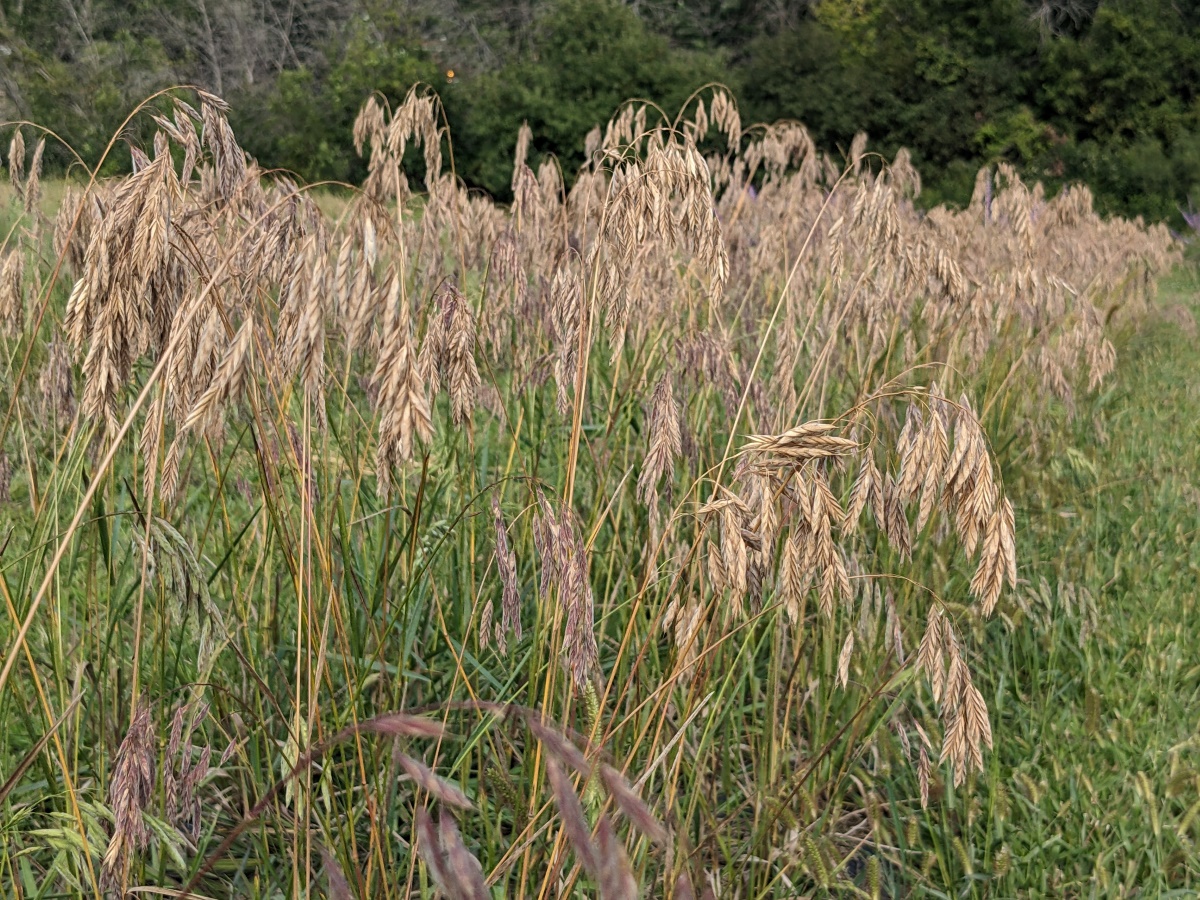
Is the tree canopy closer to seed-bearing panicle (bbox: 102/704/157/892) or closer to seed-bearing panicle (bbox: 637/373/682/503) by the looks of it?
seed-bearing panicle (bbox: 637/373/682/503)

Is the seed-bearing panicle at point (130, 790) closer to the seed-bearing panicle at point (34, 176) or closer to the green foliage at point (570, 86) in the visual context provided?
the seed-bearing panicle at point (34, 176)

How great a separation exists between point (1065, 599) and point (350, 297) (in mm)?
1809

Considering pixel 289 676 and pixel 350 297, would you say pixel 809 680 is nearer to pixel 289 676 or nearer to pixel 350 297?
pixel 289 676

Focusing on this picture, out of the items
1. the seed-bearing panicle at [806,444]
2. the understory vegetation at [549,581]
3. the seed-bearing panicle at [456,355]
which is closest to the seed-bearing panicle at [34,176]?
the understory vegetation at [549,581]

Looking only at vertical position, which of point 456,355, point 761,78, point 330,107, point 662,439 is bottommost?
point 330,107

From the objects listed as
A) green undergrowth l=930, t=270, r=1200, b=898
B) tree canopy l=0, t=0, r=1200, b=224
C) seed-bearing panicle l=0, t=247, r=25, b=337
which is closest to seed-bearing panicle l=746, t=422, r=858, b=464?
green undergrowth l=930, t=270, r=1200, b=898

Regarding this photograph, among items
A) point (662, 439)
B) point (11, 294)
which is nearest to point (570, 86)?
point (11, 294)

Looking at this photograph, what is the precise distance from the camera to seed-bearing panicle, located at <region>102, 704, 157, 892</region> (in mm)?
1114

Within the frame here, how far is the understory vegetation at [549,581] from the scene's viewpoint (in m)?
1.18

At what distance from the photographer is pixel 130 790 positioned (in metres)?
1.12

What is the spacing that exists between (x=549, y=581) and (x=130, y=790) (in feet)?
1.59

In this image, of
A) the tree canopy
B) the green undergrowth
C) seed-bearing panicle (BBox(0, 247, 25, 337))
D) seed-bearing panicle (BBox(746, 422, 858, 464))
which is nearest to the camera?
seed-bearing panicle (BBox(746, 422, 858, 464))

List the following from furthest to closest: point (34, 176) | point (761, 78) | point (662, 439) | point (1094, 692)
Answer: point (761, 78) < point (1094, 692) < point (34, 176) < point (662, 439)

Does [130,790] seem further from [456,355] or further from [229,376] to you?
[456,355]
